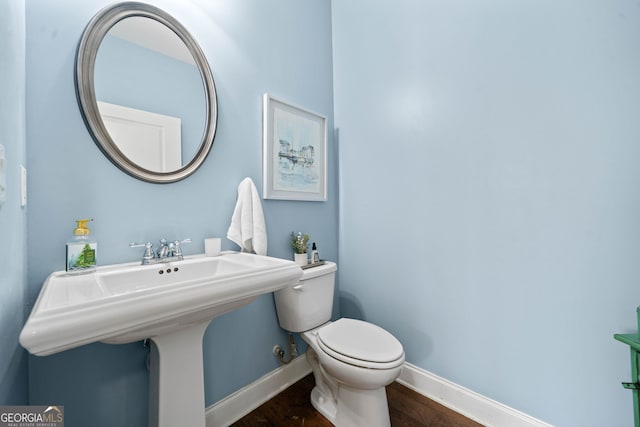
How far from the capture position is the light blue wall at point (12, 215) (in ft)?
1.91

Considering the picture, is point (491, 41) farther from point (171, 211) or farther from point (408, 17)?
point (171, 211)

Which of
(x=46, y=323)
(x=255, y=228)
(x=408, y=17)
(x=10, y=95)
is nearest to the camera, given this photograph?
(x=46, y=323)

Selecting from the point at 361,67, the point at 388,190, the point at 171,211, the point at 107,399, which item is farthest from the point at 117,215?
the point at 361,67

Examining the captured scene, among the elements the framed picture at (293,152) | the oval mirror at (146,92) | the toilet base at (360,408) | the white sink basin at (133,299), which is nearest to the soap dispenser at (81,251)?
the white sink basin at (133,299)

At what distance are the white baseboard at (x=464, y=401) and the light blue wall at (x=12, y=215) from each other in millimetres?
1650

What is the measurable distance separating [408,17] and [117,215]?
185 centimetres

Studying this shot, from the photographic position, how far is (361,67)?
1720 millimetres

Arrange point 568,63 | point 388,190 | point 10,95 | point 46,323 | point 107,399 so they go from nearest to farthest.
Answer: point 46,323, point 10,95, point 107,399, point 568,63, point 388,190

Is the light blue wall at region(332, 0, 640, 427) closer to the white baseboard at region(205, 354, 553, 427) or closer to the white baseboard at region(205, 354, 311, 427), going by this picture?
the white baseboard at region(205, 354, 553, 427)

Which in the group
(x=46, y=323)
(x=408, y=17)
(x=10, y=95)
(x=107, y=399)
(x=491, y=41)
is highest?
(x=408, y=17)

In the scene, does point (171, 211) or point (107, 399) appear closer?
point (107, 399)

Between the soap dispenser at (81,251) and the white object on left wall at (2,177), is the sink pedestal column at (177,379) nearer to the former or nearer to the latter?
the soap dispenser at (81,251)

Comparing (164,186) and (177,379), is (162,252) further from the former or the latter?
(177,379)

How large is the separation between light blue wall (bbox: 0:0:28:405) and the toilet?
3.08ft
